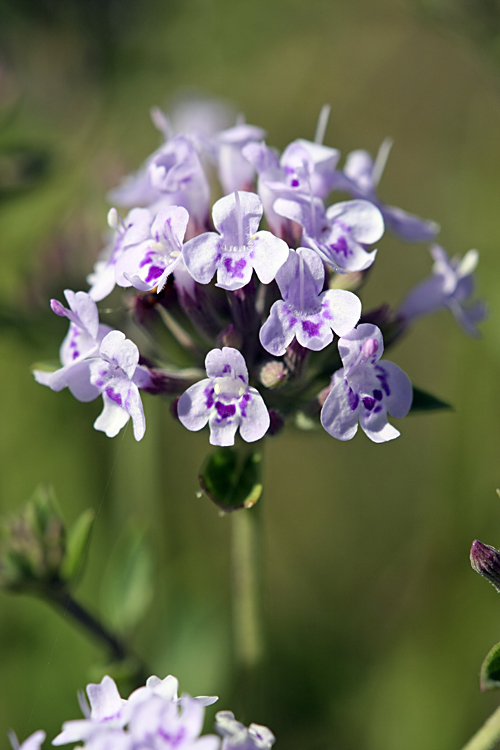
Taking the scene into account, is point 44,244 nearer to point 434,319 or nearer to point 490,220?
point 490,220

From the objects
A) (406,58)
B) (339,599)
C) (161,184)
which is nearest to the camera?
(161,184)

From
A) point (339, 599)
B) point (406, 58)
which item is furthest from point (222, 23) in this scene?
point (339, 599)

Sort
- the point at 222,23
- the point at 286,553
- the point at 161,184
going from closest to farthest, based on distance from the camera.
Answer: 1. the point at 161,184
2. the point at 286,553
3. the point at 222,23

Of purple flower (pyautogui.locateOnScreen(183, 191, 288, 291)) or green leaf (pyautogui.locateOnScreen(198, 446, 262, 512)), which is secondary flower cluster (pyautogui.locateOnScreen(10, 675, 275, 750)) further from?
purple flower (pyautogui.locateOnScreen(183, 191, 288, 291))

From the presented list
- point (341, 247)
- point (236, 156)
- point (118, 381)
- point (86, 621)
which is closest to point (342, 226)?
point (341, 247)

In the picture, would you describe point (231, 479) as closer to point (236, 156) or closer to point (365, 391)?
point (365, 391)

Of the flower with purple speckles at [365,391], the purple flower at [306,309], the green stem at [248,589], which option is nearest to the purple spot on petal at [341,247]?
the purple flower at [306,309]
